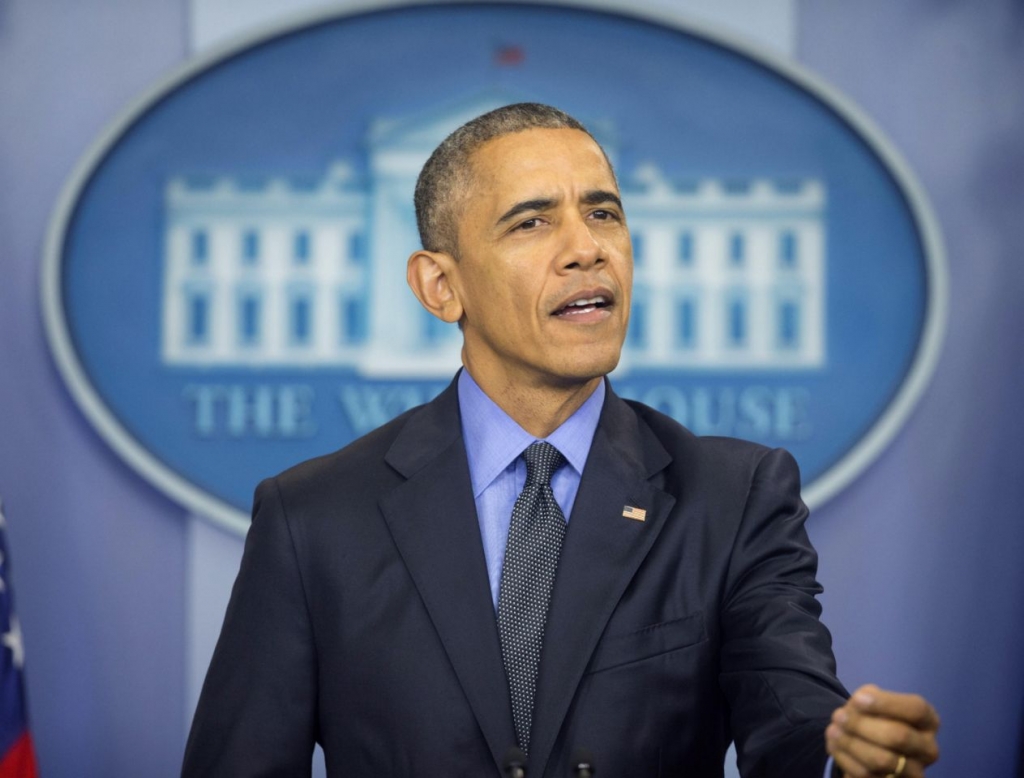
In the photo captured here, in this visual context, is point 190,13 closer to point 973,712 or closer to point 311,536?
point 311,536

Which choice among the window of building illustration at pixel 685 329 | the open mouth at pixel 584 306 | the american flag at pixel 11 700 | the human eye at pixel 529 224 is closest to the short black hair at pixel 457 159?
the human eye at pixel 529 224

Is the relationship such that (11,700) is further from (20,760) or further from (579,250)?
(579,250)

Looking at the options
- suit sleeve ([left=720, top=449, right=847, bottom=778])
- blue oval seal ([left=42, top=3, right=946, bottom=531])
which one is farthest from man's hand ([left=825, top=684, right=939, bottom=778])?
blue oval seal ([left=42, top=3, right=946, bottom=531])

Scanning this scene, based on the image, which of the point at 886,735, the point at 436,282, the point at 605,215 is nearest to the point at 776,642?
the point at 886,735

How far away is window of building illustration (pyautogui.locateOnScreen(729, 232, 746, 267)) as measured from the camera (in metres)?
3.04

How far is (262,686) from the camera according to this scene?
1.64 m

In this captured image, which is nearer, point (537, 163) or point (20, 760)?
point (537, 163)

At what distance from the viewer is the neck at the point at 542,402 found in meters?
1.79

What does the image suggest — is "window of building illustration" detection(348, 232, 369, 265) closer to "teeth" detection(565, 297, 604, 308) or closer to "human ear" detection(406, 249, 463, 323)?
"human ear" detection(406, 249, 463, 323)

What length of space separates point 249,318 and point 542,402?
1.43 m

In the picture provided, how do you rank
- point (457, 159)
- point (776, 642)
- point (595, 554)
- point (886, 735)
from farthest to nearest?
point (457, 159) < point (595, 554) < point (776, 642) < point (886, 735)

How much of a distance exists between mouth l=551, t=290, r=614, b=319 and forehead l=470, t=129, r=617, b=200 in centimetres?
17

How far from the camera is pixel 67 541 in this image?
117 inches

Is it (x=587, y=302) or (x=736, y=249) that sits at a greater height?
(x=736, y=249)
